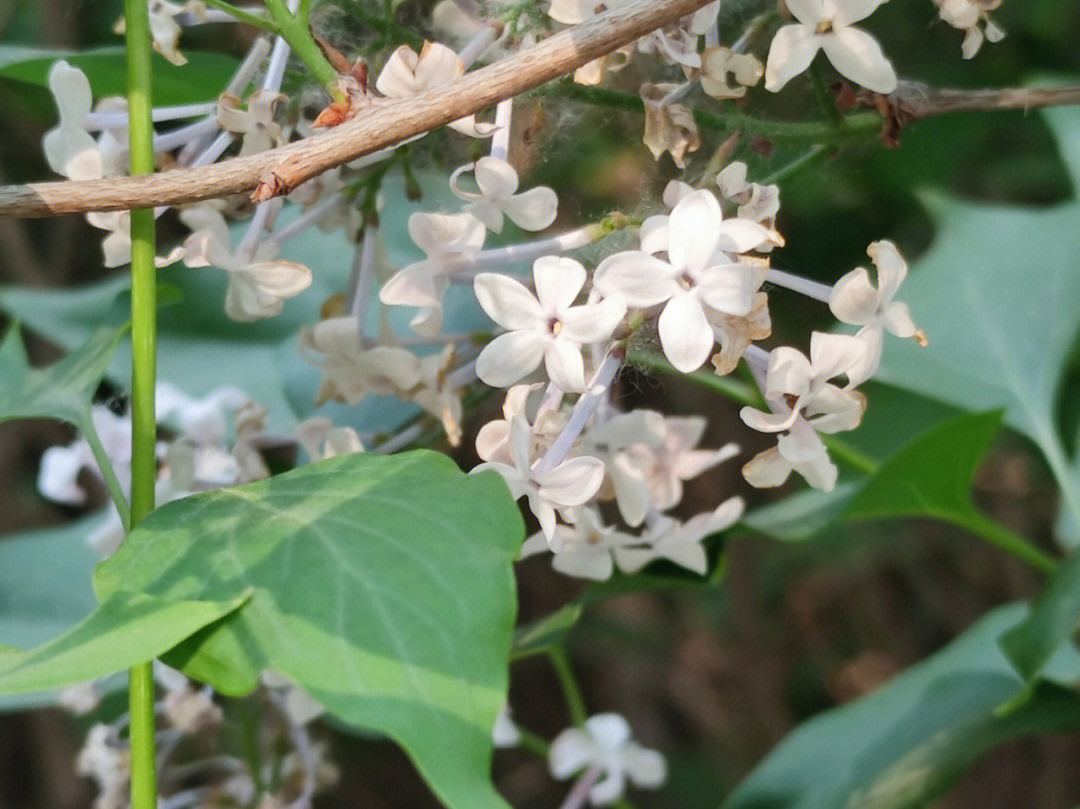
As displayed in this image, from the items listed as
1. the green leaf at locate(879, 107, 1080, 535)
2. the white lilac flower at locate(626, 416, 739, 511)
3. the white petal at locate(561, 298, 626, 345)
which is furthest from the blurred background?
the white petal at locate(561, 298, 626, 345)

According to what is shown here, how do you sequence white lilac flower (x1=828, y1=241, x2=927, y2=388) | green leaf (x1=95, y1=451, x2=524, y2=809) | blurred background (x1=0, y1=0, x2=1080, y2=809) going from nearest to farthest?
1. green leaf (x1=95, y1=451, x2=524, y2=809)
2. white lilac flower (x1=828, y1=241, x2=927, y2=388)
3. blurred background (x1=0, y1=0, x2=1080, y2=809)

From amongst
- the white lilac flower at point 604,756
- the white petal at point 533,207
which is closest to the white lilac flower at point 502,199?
the white petal at point 533,207

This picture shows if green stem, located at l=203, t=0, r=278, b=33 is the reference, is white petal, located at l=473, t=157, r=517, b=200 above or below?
below

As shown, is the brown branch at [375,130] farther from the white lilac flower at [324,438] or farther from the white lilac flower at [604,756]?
the white lilac flower at [604,756]

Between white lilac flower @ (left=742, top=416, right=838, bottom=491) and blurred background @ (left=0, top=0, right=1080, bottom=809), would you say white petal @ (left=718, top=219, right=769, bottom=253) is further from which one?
blurred background @ (left=0, top=0, right=1080, bottom=809)

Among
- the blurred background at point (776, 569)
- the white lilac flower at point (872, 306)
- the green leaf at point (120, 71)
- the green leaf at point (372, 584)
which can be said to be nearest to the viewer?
the green leaf at point (372, 584)

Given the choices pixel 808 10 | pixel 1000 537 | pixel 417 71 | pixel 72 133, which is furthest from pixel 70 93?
pixel 1000 537
